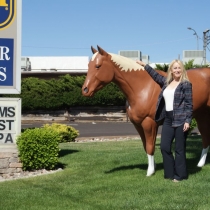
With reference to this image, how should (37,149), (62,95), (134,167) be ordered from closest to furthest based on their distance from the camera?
1. (134,167)
2. (37,149)
3. (62,95)

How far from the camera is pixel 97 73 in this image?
7492mm

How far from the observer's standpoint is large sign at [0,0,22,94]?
32.4ft

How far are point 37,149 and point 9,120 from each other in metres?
0.89

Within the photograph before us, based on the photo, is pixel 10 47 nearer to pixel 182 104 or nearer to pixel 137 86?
pixel 137 86

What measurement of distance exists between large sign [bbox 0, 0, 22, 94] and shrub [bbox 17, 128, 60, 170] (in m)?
1.11

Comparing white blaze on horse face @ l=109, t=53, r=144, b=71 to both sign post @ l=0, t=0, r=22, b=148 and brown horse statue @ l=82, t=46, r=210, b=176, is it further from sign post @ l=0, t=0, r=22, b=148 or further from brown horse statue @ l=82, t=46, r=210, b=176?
sign post @ l=0, t=0, r=22, b=148

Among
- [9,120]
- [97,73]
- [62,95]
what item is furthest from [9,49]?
[62,95]

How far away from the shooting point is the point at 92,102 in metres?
31.3

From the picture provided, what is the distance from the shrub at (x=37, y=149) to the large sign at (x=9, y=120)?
202 mm

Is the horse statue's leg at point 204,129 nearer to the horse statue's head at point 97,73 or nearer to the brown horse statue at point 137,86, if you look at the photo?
the brown horse statue at point 137,86

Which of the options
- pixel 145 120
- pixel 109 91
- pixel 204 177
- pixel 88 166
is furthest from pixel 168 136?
pixel 109 91

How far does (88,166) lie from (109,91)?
70.5 ft

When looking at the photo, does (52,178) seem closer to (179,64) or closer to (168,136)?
(168,136)

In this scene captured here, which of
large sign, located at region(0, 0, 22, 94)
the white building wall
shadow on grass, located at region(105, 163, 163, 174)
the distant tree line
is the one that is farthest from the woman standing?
the white building wall
